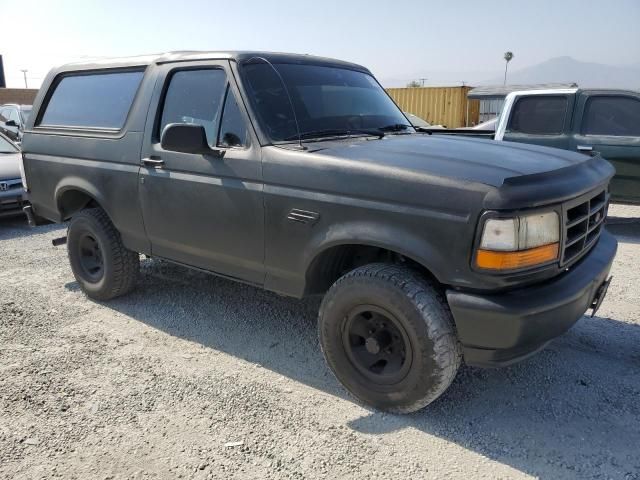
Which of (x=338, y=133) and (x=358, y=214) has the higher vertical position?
(x=338, y=133)

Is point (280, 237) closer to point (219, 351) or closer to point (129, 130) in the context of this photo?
point (219, 351)

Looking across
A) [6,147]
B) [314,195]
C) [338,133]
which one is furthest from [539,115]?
A: [6,147]

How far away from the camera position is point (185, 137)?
10.8ft

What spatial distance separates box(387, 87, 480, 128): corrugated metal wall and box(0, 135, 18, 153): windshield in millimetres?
Result: 16299

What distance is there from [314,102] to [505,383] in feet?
7.18

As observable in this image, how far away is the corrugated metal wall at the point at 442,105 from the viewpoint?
21.4 m

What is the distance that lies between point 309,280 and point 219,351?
41.3 inches

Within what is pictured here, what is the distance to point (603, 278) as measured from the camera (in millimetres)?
3092

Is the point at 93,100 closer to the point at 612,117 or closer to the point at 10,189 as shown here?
the point at 10,189

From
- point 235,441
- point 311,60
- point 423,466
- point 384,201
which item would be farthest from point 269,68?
point 423,466

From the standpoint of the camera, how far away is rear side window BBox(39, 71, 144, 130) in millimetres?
4230

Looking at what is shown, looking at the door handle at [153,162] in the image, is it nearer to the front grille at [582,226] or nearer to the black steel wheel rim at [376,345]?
the black steel wheel rim at [376,345]

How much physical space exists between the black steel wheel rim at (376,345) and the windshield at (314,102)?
1.19m

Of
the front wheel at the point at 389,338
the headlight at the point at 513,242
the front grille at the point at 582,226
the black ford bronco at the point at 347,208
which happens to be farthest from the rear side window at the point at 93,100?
the front grille at the point at 582,226
